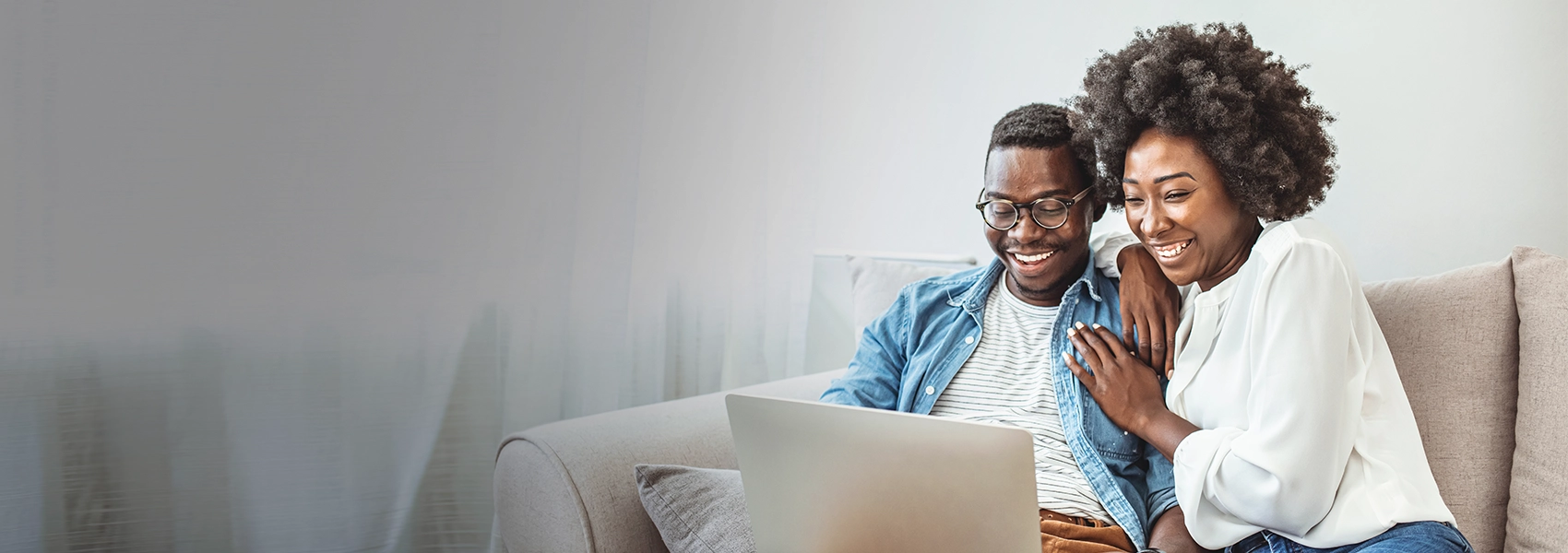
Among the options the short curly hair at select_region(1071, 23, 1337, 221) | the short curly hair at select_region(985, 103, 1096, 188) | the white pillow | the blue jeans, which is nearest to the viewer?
the blue jeans

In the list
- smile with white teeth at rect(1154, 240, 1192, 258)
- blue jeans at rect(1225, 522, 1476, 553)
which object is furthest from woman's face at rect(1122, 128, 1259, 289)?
blue jeans at rect(1225, 522, 1476, 553)

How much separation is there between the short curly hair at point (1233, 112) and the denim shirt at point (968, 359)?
0.92 feet

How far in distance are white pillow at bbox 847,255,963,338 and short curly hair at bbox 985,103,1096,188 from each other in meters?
0.46

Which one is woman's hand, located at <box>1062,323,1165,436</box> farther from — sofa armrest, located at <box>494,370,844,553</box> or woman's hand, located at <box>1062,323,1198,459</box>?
sofa armrest, located at <box>494,370,844,553</box>

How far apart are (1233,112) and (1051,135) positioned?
278mm

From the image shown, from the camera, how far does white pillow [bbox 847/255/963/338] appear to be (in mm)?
1792

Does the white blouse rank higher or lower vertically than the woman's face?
lower

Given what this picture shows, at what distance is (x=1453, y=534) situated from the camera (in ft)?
3.15

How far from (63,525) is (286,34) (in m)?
0.76

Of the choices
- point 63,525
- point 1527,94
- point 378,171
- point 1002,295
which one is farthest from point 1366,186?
point 63,525

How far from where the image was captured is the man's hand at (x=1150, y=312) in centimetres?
120

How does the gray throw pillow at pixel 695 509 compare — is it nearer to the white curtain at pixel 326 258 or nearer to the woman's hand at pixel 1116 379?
the woman's hand at pixel 1116 379

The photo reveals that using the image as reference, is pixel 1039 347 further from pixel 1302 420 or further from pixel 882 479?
pixel 882 479

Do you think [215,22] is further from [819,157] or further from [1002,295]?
[819,157]
